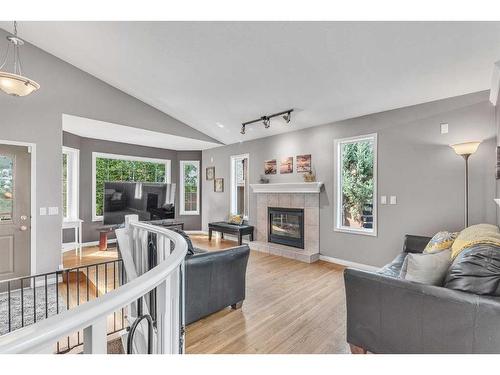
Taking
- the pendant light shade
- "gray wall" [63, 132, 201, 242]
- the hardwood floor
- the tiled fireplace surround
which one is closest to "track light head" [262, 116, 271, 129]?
the tiled fireplace surround

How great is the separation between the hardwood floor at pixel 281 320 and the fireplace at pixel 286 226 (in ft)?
3.89

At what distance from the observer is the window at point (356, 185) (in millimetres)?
4250

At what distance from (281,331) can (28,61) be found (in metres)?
4.93

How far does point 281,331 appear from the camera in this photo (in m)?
2.40

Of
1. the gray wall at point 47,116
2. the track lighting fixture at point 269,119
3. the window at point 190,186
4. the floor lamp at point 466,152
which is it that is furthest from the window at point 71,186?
the floor lamp at point 466,152

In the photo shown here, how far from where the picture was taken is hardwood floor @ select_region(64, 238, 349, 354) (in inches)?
86.1

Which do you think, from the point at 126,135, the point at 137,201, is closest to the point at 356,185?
the point at 137,201

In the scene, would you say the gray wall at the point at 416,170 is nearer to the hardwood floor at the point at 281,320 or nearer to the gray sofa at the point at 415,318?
the hardwood floor at the point at 281,320

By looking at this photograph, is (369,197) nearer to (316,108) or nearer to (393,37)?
(316,108)

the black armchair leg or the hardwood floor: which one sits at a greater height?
the black armchair leg

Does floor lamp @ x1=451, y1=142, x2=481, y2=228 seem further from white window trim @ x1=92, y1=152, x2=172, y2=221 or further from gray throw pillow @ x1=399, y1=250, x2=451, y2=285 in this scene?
white window trim @ x1=92, y1=152, x2=172, y2=221

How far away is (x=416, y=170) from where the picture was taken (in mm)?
3738

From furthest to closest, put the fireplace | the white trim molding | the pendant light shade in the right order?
the fireplace → the white trim molding → the pendant light shade

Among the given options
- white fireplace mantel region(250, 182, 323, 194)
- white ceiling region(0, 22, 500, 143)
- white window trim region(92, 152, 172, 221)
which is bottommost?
white fireplace mantel region(250, 182, 323, 194)
